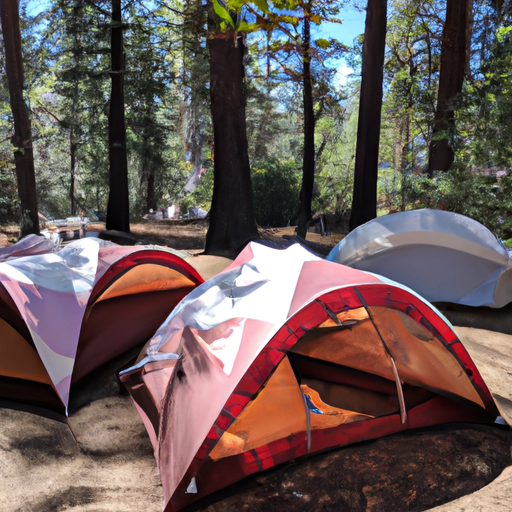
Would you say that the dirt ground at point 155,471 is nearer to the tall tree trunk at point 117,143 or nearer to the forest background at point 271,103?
the forest background at point 271,103

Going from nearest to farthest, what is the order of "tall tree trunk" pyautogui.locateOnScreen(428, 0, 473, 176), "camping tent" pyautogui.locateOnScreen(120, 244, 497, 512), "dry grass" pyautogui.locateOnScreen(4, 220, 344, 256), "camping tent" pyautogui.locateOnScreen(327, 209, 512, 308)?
"camping tent" pyautogui.locateOnScreen(120, 244, 497, 512), "camping tent" pyautogui.locateOnScreen(327, 209, 512, 308), "tall tree trunk" pyautogui.locateOnScreen(428, 0, 473, 176), "dry grass" pyautogui.locateOnScreen(4, 220, 344, 256)

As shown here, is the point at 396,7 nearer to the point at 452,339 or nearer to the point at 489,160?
the point at 489,160

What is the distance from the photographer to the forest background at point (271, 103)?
33.0ft

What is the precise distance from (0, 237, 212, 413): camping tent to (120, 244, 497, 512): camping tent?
847mm

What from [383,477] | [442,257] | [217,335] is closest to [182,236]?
[442,257]

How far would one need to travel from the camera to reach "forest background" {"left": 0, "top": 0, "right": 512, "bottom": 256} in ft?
33.0

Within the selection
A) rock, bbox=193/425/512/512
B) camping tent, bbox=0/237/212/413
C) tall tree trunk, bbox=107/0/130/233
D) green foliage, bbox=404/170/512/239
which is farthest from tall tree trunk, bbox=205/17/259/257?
rock, bbox=193/425/512/512

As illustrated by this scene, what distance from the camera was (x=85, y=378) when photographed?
16.1 ft

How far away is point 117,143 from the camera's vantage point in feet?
46.6

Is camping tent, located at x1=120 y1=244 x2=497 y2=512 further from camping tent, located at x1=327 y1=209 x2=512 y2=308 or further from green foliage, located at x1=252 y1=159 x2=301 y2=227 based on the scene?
green foliage, located at x1=252 y1=159 x2=301 y2=227

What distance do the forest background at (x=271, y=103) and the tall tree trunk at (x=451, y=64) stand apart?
0.04m

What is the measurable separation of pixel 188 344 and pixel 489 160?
350 inches

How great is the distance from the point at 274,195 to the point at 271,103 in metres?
6.78

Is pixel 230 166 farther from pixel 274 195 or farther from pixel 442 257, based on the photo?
pixel 274 195
